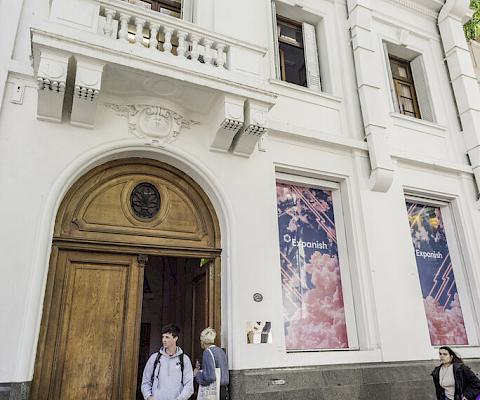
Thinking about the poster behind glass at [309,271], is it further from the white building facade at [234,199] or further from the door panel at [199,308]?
the door panel at [199,308]

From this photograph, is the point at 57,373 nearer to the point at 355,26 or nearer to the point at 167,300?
the point at 167,300

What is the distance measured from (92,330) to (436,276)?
6.19 meters

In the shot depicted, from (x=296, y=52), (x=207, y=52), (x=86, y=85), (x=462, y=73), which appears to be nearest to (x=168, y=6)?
(x=207, y=52)

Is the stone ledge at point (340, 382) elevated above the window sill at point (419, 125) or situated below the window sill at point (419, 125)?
below

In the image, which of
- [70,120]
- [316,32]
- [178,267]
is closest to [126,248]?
[70,120]

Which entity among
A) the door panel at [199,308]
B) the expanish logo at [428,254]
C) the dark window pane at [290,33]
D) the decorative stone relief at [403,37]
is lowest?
the door panel at [199,308]

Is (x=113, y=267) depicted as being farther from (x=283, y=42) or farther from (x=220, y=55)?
(x=283, y=42)

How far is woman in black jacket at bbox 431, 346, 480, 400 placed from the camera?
4858 millimetres

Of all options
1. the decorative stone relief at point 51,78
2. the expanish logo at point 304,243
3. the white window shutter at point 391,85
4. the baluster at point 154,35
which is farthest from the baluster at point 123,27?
the white window shutter at point 391,85

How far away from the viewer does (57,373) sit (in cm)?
473

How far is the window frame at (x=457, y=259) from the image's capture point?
7.54 meters

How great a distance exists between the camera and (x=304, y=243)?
6891 millimetres

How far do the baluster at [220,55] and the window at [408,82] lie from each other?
Answer: 437 centimetres

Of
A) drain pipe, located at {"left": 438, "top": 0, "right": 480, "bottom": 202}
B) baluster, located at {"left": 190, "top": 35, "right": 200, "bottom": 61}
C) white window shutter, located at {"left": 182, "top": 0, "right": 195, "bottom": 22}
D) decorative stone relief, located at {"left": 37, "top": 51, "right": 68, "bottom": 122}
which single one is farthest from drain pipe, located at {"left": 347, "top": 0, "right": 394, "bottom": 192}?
decorative stone relief, located at {"left": 37, "top": 51, "right": 68, "bottom": 122}
